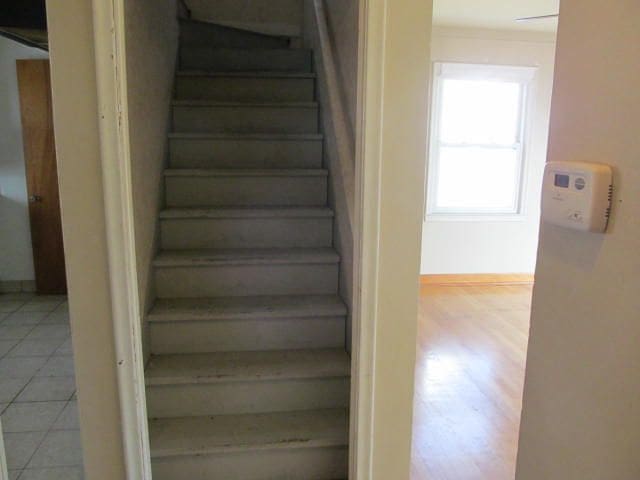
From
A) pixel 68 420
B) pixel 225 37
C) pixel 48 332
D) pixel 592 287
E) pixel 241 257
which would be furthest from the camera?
pixel 225 37

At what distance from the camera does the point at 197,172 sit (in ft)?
7.89

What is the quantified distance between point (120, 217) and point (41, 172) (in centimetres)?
331

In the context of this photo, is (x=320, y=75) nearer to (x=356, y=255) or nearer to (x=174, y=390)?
(x=356, y=255)

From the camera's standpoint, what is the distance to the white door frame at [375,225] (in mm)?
1333

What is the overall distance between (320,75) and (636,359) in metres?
2.44

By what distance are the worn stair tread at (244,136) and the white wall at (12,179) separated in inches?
94.3

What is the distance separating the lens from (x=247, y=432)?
1.82m

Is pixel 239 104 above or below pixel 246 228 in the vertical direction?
above

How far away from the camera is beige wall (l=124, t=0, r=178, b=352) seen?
1814mm

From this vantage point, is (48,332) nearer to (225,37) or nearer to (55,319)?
(55,319)

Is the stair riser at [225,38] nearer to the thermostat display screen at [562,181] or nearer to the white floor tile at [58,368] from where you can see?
the white floor tile at [58,368]

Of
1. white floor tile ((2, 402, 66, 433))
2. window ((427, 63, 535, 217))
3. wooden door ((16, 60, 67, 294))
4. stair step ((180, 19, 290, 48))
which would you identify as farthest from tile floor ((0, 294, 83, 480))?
window ((427, 63, 535, 217))

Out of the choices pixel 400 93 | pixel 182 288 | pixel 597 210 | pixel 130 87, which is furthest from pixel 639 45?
pixel 182 288

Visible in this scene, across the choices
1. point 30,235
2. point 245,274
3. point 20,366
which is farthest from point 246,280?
point 30,235
